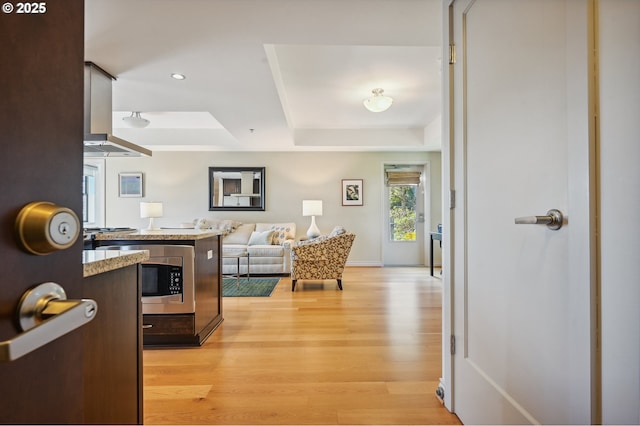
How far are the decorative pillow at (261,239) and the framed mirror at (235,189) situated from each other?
31.9 inches

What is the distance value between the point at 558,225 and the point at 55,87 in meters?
1.20

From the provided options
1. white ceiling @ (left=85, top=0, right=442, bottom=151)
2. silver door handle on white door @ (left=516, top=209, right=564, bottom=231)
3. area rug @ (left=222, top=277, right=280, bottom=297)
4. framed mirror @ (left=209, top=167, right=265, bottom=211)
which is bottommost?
area rug @ (left=222, top=277, right=280, bottom=297)

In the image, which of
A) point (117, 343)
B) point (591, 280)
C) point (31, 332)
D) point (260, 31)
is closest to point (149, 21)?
point (260, 31)

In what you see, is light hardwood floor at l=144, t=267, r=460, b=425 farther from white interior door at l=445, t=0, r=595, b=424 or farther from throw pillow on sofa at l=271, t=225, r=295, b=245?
throw pillow on sofa at l=271, t=225, r=295, b=245

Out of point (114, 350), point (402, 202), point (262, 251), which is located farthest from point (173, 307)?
point (402, 202)

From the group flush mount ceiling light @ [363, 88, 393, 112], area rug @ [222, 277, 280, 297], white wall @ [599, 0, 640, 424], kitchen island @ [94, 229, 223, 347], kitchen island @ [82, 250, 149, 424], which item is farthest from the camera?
area rug @ [222, 277, 280, 297]

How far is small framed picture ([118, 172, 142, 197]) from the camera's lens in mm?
6039

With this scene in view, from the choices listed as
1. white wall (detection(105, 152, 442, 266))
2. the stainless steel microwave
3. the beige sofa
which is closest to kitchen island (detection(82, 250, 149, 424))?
the stainless steel microwave

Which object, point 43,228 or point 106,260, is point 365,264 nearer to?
point 106,260

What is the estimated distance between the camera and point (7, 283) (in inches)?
13.0

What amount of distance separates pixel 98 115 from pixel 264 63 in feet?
4.86

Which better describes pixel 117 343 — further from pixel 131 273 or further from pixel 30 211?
pixel 30 211

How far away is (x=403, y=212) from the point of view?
6207mm

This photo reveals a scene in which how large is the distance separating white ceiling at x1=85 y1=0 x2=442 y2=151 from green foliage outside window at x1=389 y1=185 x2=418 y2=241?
3.86 feet
